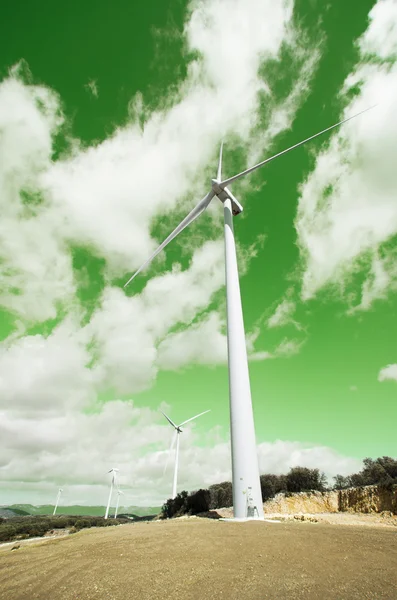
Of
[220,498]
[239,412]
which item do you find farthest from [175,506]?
[239,412]

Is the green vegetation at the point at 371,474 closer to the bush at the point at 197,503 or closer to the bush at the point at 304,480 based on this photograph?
the bush at the point at 304,480

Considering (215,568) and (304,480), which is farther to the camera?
(304,480)

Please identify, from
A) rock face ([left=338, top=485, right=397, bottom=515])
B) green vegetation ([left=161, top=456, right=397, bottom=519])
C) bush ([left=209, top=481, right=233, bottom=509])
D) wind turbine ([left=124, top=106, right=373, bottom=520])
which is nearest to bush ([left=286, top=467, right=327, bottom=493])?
green vegetation ([left=161, top=456, right=397, bottom=519])

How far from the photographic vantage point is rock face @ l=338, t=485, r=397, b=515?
27859mm

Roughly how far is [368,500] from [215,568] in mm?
28978

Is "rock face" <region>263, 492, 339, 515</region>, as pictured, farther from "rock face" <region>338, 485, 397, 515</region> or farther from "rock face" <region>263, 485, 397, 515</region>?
"rock face" <region>338, 485, 397, 515</region>

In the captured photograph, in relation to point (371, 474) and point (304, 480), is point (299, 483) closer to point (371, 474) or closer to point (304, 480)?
point (304, 480)

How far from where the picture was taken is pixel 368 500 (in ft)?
99.3

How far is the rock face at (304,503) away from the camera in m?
33.8

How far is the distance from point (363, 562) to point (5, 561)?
1288 cm

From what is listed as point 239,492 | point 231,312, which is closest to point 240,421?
point 239,492

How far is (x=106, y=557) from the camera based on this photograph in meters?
10.7

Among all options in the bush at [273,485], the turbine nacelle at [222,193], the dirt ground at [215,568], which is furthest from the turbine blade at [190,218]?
the bush at [273,485]

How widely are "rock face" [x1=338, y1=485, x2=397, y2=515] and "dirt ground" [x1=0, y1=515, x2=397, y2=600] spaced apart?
18757 mm
